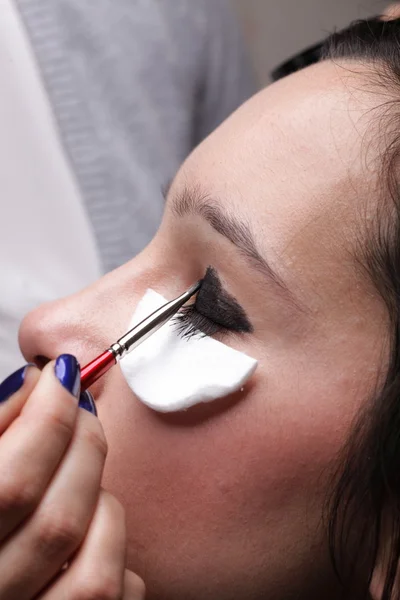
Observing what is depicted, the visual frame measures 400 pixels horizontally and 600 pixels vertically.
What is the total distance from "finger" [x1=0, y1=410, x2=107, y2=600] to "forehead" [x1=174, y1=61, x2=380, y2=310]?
228 millimetres

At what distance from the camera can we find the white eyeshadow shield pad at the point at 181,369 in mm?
599

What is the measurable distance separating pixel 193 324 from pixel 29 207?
1.33 ft

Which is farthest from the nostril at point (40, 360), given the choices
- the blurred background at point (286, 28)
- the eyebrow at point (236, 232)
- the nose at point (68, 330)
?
the blurred background at point (286, 28)

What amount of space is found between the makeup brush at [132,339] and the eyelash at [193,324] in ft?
0.05

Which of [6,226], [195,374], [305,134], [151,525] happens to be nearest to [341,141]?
[305,134]

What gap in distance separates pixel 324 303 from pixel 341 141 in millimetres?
140

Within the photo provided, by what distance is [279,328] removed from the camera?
0.60 metres

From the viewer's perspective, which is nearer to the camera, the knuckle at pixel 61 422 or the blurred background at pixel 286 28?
the knuckle at pixel 61 422

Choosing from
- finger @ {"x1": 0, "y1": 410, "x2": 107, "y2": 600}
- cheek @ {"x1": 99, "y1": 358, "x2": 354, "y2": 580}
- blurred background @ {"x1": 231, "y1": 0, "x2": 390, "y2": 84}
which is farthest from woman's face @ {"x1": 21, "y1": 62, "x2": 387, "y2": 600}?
blurred background @ {"x1": 231, "y1": 0, "x2": 390, "y2": 84}

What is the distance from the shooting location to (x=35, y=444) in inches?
19.7

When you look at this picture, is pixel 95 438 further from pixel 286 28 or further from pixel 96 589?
pixel 286 28

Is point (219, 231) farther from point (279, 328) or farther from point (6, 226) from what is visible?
point (6, 226)

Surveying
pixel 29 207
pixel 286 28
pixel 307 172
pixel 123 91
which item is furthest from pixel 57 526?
pixel 286 28

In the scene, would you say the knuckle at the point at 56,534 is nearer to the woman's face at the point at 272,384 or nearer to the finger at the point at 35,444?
the finger at the point at 35,444
